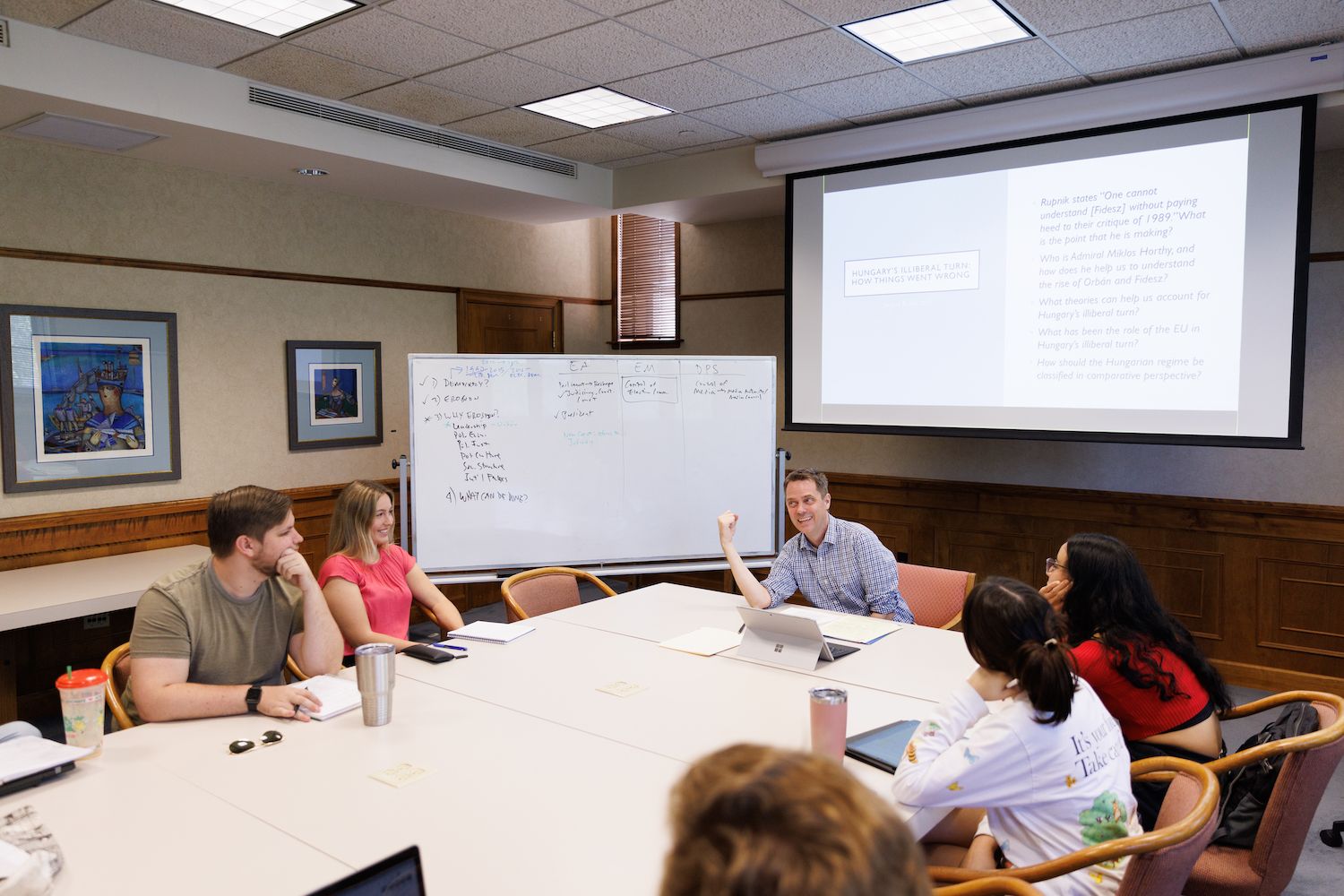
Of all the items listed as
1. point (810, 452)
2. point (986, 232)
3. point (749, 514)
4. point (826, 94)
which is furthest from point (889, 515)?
point (826, 94)

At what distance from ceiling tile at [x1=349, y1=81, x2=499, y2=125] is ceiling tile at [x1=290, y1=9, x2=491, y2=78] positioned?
237 millimetres

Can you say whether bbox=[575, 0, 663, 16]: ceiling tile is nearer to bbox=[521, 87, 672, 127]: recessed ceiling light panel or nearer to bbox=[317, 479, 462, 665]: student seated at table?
bbox=[521, 87, 672, 127]: recessed ceiling light panel

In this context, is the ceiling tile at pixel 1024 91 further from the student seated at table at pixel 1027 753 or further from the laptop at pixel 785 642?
the student seated at table at pixel 1027 753

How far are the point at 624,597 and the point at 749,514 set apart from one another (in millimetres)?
1484

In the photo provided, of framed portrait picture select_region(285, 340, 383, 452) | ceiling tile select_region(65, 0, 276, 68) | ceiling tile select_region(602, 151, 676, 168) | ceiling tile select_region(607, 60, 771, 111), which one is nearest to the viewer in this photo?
ceiling tile select_region(65, 0, 276, 68)

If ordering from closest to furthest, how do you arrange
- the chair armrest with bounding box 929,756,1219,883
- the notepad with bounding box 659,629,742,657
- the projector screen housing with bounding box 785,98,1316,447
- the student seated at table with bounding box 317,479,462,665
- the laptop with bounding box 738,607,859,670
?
the chair armrest with bounding box 929,756,1219,883 < the laptop with bounding box 738,607,859,670 < the notepad with bounding box 659,629,742,657 < the student seated at table with bounding box 317,479,462,665 < the projector screen housing with bounding box 785,98,1316,447

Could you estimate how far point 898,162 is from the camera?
450 cm

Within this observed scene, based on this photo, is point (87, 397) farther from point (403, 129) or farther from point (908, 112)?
point (908, 112)

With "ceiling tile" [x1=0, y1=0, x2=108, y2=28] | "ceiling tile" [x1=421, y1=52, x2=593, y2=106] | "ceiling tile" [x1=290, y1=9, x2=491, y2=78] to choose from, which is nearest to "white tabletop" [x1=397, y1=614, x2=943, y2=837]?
"ceiling tile" [x1=290, y1=9, x2=491, y2=78]

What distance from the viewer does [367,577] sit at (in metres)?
3.05

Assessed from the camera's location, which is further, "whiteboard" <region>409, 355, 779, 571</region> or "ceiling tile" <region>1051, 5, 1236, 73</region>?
"whiteboard" <region>409, 355, 779, 571</region>

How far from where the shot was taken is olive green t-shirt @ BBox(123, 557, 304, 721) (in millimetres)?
2148

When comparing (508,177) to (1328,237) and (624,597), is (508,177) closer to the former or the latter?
(624,597)

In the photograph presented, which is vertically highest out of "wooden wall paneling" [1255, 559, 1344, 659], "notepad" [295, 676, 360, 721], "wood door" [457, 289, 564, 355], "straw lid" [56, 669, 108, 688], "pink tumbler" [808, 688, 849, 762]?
"wood door" [457, 289, 564, 355]
